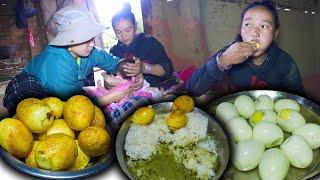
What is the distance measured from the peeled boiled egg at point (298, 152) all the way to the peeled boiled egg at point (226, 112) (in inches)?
7.5

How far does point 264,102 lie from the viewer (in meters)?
1.35

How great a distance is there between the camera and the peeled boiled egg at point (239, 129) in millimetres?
1274

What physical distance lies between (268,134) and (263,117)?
73 mm

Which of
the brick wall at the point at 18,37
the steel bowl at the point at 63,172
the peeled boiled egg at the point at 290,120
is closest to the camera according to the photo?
the steel bowl at the point at 63,172

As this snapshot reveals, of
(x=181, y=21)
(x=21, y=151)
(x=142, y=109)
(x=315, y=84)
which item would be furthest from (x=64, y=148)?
(x=315, y=84)

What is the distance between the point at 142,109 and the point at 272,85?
0.44 metres

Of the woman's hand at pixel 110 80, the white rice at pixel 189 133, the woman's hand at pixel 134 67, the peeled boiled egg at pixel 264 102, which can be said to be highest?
the woman's hand at pixel 134 67

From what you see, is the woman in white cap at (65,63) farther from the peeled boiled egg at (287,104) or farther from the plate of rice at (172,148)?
the peeled boiled egg at (287,104)

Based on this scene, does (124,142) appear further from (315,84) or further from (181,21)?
(315,84)

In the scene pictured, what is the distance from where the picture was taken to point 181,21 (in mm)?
1237

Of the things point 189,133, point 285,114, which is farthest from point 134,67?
point 285,114

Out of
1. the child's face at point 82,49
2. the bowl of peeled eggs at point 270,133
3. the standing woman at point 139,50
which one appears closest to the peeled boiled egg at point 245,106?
the bowl of peeled eggs at point 270,133

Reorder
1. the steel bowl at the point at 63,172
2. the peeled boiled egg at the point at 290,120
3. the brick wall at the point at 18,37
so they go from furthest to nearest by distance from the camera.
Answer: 1. the peeled boiled egg at the point at 290,120
2. the brick wall at the point at 18,37
3. the steel bowl at the point at 63,172

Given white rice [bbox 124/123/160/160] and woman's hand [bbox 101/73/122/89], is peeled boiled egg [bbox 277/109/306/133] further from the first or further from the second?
woman's hand [bbox 101/73/122/89]
